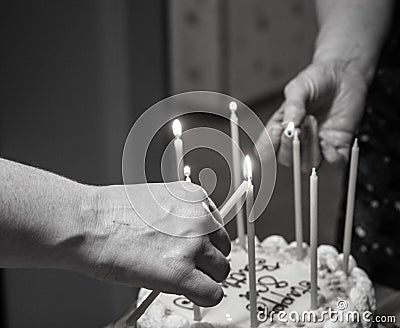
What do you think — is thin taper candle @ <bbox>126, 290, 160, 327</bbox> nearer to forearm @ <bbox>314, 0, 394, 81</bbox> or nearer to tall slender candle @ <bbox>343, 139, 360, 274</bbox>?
tall slender candle @ <bbox>343, 139, 360, 274</bbox>

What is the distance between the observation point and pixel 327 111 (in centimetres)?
138

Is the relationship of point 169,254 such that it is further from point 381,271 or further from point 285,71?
point 285,71

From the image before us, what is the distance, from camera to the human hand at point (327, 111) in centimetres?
132

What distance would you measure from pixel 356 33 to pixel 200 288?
0.70 metres

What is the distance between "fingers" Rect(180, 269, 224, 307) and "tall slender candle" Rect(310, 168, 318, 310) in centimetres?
20

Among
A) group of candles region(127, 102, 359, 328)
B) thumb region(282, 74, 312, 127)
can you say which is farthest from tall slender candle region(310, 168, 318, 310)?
thumb region(282, 74, 312, 127)

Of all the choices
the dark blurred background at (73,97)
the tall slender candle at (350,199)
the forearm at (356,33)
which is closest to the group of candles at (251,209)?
the tall slender candle at (350,199)

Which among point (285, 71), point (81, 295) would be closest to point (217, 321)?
point (81, 295)

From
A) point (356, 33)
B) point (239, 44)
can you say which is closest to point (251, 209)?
point (356, 33)

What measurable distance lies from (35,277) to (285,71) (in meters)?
2.17

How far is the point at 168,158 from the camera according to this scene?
2205 mm

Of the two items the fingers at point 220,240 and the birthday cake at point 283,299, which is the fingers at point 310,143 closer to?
the birthday cake at point 283,299

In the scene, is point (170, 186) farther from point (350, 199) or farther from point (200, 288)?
point (350, 199)

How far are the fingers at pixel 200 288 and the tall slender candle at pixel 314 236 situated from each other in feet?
0.65
